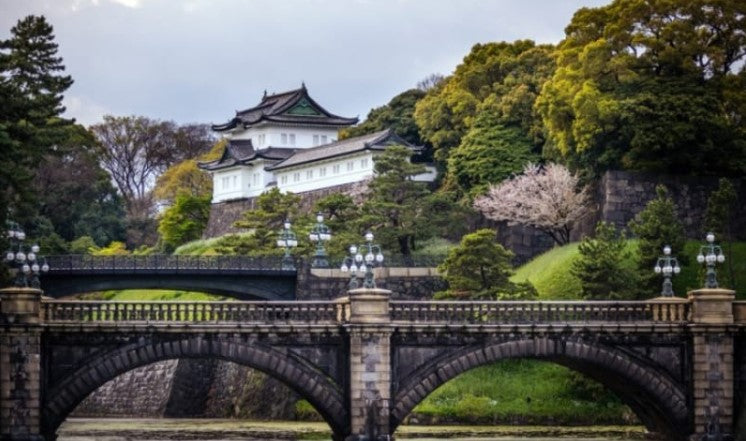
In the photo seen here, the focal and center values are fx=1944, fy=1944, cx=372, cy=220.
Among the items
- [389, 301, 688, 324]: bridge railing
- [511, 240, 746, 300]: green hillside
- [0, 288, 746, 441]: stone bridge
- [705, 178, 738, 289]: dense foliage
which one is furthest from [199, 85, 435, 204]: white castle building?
[0, 288, 746, 441]: stone bridge

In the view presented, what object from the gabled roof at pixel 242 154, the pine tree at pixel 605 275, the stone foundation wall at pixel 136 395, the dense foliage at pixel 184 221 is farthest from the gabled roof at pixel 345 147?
the pine tree at pixel 605 275

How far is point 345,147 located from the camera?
122m

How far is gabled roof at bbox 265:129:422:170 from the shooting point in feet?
383

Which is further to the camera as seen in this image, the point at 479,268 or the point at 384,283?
the point at 384,283

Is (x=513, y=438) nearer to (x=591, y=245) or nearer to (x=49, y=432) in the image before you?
(x=591, y=245)

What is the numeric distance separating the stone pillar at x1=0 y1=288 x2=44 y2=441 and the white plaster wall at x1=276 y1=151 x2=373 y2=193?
53.7 m

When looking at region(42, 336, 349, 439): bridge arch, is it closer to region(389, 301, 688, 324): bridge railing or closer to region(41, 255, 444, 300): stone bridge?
region(389, 301, 688, 324): bridge railing

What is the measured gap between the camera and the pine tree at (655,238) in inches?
3305

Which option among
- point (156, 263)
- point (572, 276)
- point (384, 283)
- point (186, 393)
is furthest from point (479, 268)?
point (186, 393)

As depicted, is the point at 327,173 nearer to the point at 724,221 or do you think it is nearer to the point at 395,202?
the point at 395,202

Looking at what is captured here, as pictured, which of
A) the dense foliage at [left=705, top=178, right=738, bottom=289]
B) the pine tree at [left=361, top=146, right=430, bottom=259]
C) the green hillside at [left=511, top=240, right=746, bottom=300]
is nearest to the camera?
the dense foliage at [left=705, top=178, right=738, bottom=289]

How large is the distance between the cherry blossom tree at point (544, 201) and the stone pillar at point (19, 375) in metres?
40.1

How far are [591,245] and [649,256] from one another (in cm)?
269

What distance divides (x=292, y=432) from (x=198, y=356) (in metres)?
14.6
